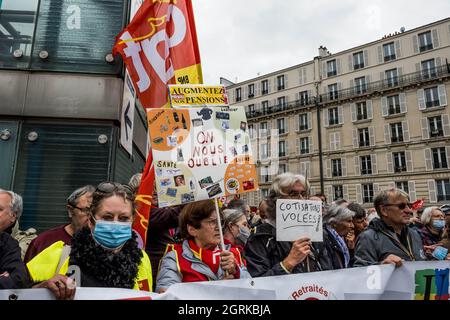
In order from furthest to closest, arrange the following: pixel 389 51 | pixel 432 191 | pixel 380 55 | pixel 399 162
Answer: pixel 380 55, pixel 389 51, pixel 399 162, pixel 432 191

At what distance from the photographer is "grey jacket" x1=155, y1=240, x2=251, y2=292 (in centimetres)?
226

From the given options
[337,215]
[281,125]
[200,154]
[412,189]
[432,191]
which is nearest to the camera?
[200,154]

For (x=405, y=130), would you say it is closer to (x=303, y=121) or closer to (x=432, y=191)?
(x=432, y=191)

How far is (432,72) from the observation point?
35.1m

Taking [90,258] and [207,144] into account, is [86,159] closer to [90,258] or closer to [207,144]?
[207,144]

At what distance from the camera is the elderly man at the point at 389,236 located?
3.07 meters

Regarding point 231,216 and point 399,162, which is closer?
point 231,216

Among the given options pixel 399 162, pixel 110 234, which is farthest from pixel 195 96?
pixel 399 162

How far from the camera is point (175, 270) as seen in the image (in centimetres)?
232

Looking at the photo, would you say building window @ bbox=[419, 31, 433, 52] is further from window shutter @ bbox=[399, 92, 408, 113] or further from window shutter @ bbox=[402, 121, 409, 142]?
window shutter @ bbox=[402, 121, 409, 142]

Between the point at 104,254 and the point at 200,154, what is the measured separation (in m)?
1.09

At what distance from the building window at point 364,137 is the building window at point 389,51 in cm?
849
